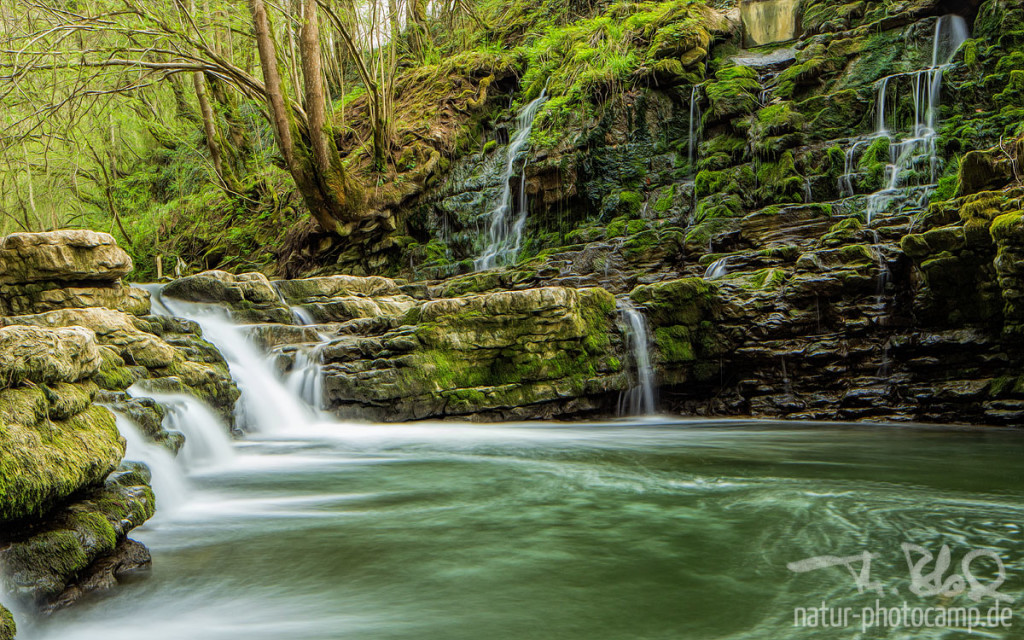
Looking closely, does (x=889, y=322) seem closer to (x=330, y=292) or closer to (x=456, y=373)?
(x=456, y=373)

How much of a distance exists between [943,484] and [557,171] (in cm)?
1095

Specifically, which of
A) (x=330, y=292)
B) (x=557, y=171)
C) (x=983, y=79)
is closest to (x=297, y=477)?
(x=330, y=292)

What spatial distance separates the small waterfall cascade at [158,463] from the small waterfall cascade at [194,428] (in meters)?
0.70

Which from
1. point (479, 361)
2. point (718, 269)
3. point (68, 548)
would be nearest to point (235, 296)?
Answer: point (479, 361)

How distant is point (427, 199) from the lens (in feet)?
52.6

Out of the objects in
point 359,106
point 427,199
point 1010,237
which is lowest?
point 1010,237

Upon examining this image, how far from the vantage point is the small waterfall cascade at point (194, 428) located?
5707 millimetres

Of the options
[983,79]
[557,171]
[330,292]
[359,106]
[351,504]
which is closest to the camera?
[351,504]

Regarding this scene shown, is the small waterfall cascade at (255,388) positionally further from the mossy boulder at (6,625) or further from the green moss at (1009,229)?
the green moss at (1009,229)

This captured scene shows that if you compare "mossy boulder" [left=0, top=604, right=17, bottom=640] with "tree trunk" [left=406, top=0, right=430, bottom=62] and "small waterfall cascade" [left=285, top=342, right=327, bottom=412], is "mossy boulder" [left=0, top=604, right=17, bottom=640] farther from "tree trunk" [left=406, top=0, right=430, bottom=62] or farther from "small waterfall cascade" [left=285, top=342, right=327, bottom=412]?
"tree trunk" [left=406, top=0, right=430, bottom=62]

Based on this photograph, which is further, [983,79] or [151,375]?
[983,79]

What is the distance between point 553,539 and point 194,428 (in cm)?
368

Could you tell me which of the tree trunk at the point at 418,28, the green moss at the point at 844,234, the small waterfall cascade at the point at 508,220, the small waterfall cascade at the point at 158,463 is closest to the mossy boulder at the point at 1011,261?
the green moss at the point at 844,234

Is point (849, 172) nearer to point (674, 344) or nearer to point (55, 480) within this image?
point (674, 344)
